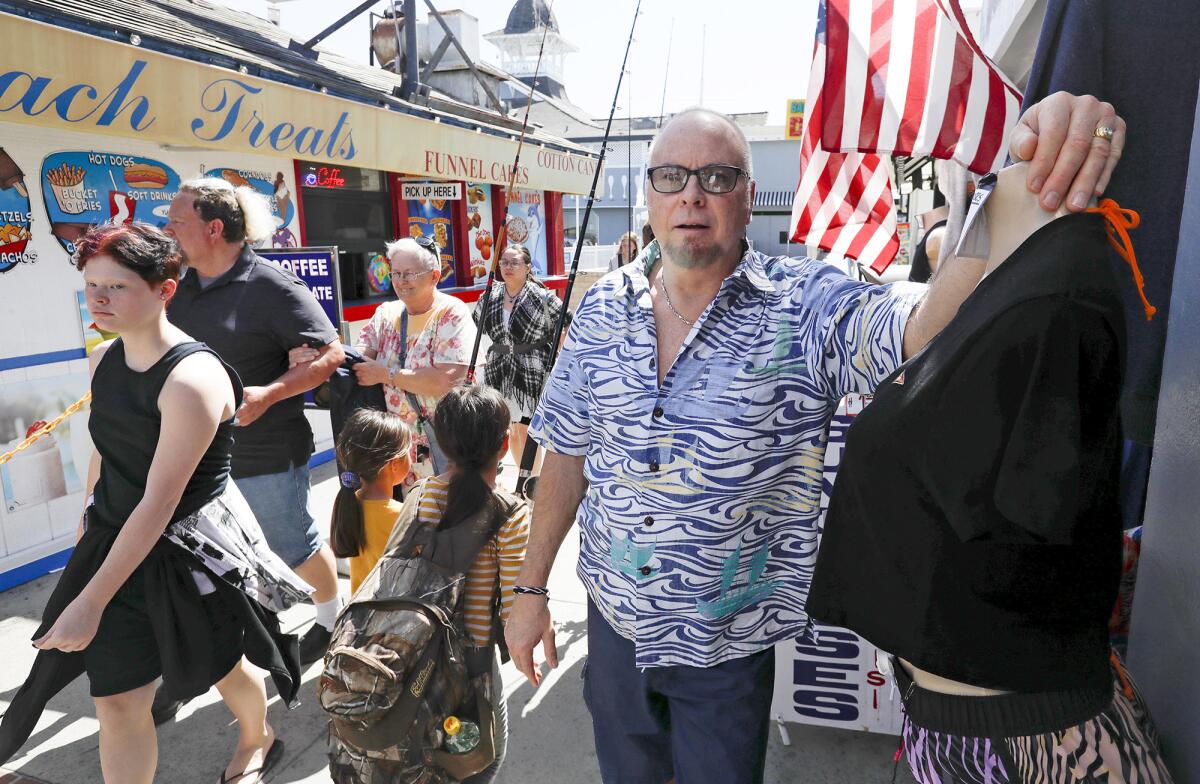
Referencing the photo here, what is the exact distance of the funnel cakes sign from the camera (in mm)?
4363

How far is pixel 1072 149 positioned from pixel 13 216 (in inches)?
228

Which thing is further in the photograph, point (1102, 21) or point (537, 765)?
point (537, 765)

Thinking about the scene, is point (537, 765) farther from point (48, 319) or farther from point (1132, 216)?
point (48, 319)

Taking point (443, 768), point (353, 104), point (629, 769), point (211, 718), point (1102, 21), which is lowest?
point (211, 718)

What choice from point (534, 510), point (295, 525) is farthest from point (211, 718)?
point (534, 510)

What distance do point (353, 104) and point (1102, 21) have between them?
719 cm

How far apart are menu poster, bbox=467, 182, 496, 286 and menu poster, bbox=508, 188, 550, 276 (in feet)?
1.57

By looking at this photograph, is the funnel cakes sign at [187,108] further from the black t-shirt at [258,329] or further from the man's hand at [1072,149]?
the man's hand at [1072,149]

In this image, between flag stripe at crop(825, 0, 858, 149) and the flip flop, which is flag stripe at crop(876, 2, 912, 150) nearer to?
flag stripe at crop(825, 0, 858, 149)

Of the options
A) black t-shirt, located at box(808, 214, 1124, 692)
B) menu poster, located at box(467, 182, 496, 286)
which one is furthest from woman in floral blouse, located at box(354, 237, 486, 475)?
menu poster, located at box(467, 182, 496, 286)

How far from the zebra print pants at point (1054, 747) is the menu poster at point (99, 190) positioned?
17.8ft

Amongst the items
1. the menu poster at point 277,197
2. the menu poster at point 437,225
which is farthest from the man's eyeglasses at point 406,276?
the menu poster at point 437,225

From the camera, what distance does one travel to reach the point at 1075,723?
106cm

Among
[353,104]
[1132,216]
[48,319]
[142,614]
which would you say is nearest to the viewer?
[1132,216]
